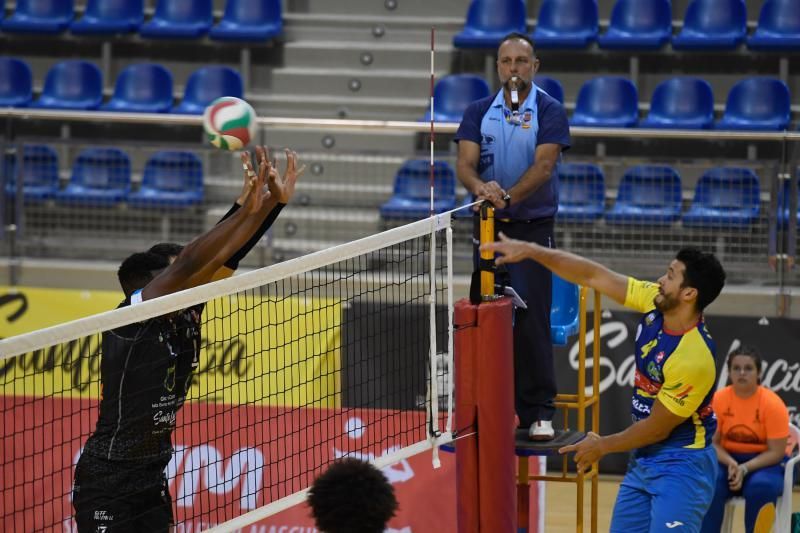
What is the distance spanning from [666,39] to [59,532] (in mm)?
8033

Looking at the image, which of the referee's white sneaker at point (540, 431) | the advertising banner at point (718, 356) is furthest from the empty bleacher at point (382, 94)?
the referee's white sneaker at point (540, 431)

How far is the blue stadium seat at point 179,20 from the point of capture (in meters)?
14.3

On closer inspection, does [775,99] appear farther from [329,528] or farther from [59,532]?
[329,528]

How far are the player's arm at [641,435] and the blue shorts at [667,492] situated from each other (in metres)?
0.15

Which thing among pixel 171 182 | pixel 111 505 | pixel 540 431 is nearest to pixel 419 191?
pixel 171 182

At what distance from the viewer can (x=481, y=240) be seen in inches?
250

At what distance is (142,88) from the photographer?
45.7ft

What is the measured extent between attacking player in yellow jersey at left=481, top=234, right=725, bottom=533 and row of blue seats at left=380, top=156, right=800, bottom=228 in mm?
4853

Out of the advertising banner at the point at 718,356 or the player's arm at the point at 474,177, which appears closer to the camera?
the player's arm at the point at 474,177

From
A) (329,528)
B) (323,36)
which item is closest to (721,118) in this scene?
(323,36)

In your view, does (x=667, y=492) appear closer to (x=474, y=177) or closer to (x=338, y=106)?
(x=474, y=177)

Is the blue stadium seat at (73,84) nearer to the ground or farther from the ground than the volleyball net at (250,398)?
farther from the ground

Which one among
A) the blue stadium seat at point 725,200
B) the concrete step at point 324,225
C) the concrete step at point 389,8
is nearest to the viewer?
the blue stadium seat at point 725,200

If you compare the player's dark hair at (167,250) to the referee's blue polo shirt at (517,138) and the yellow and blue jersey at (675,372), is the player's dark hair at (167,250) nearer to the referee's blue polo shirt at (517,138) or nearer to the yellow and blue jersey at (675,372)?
the referee's blue polo shirt at (517,138)
